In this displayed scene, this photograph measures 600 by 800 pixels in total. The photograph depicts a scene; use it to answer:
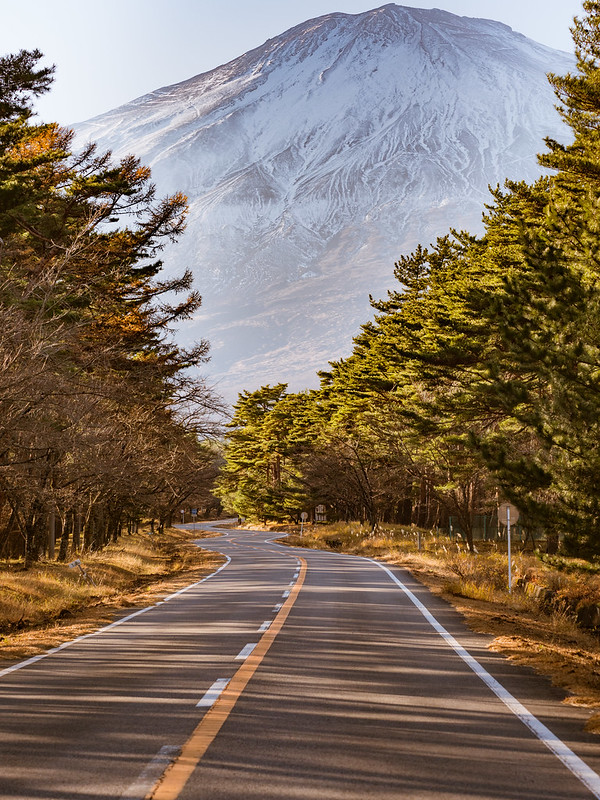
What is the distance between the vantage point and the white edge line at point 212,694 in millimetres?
8258

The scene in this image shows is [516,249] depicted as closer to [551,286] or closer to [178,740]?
[551,286]

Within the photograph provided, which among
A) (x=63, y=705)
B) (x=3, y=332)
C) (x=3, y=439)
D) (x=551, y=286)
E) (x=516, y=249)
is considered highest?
(x=516, y=249)

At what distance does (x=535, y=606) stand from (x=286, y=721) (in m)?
14.8

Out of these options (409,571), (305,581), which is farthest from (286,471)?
(305,581)

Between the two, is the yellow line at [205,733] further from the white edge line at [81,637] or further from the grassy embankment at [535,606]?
the grassy embankment at [535,606]

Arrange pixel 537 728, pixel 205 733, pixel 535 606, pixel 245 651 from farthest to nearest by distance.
Answer: pixel 535 606 → pixel 245 651 → pixel 537 728 → pixel 205 733

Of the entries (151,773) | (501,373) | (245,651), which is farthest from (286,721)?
(501,373)

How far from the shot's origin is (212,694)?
877 cm

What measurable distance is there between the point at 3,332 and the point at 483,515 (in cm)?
6208

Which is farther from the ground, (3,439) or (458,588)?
(3,439)

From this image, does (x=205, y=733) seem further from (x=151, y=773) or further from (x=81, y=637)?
(x=81, y=637)

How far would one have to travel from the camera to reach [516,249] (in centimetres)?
3072

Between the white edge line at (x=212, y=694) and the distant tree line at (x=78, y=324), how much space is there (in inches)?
250

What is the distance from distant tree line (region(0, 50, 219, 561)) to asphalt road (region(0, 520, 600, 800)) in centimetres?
559
